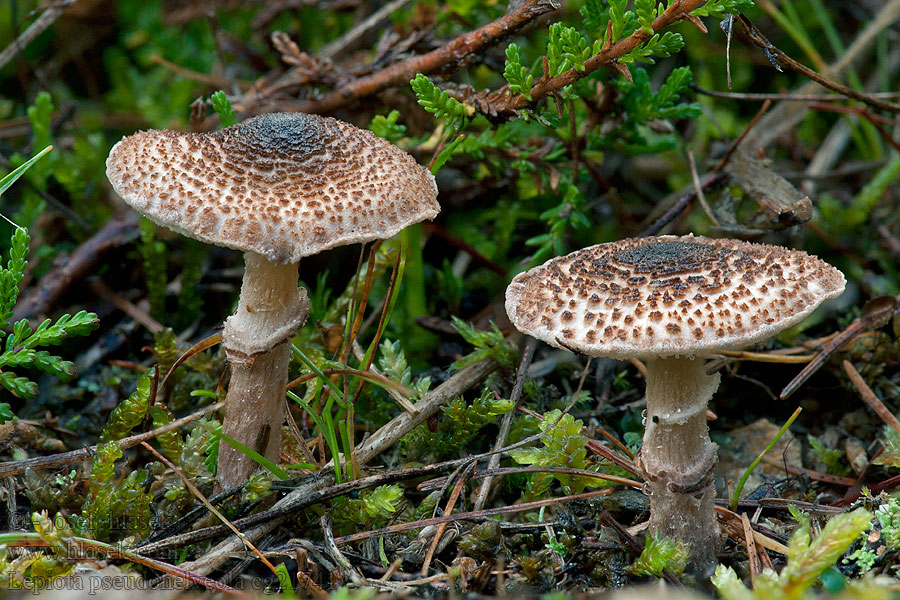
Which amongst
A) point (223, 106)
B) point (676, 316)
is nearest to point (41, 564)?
point (223, 106)

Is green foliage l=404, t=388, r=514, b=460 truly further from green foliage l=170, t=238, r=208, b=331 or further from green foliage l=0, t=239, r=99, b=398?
green foliage l=170, t=238, r=208, b=331

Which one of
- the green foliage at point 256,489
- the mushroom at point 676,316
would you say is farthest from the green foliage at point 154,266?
the mushroom at point 676,316

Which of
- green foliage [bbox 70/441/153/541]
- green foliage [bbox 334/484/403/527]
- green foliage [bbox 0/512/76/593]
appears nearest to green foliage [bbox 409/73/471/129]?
green foliage [bbox 334/484/403/527]

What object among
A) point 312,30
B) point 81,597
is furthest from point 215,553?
point 312,30

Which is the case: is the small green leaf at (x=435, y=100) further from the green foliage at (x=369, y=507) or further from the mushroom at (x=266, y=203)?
the green foliage at (x=369, y=507)

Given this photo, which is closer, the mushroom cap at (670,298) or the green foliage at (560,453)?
the mushroom cap at (670,298)

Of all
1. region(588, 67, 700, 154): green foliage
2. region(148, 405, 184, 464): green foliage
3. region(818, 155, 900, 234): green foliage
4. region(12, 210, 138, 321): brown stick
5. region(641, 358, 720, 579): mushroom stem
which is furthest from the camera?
region(818, 155, 900, 234): green foliage

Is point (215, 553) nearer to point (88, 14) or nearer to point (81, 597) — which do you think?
point (81, 597)
